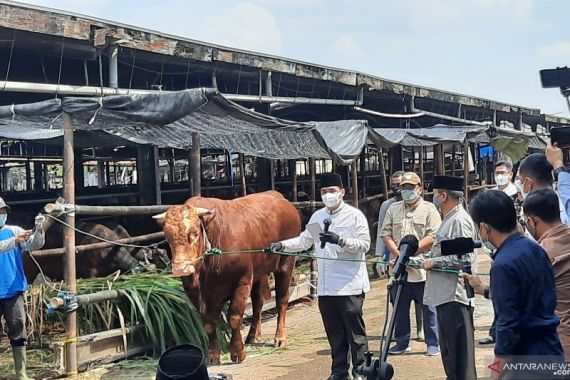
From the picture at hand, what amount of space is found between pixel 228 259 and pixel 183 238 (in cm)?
76

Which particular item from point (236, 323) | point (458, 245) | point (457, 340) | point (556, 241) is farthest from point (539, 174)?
point (236, 323)

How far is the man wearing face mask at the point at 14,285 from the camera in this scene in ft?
19.2

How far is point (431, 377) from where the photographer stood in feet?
19.9

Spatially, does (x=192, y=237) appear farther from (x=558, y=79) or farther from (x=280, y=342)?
(x=558, y=79)

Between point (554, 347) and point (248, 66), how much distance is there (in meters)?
9.27

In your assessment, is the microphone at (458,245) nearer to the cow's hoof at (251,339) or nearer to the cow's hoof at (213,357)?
the cow's hoof at (213,357)

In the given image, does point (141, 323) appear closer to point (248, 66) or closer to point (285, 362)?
point (285, 362)

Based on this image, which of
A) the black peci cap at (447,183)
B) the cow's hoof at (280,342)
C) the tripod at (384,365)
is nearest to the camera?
the tripod at (384,365)

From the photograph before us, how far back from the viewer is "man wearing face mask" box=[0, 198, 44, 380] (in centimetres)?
585

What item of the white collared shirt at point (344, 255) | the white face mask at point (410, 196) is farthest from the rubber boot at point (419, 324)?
the white collared shirt at point (344, 255)

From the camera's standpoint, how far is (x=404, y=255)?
3.23 m

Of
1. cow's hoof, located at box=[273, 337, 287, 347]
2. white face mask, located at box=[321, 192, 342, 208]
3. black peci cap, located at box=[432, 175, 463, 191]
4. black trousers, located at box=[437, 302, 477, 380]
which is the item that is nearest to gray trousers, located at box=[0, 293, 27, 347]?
cow's hoof, located at box=[273, 337, 287, 347]

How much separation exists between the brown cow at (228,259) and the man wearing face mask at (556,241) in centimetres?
344

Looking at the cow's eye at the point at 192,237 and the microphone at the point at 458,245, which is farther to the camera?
the cow's eye at the point at 192,237
